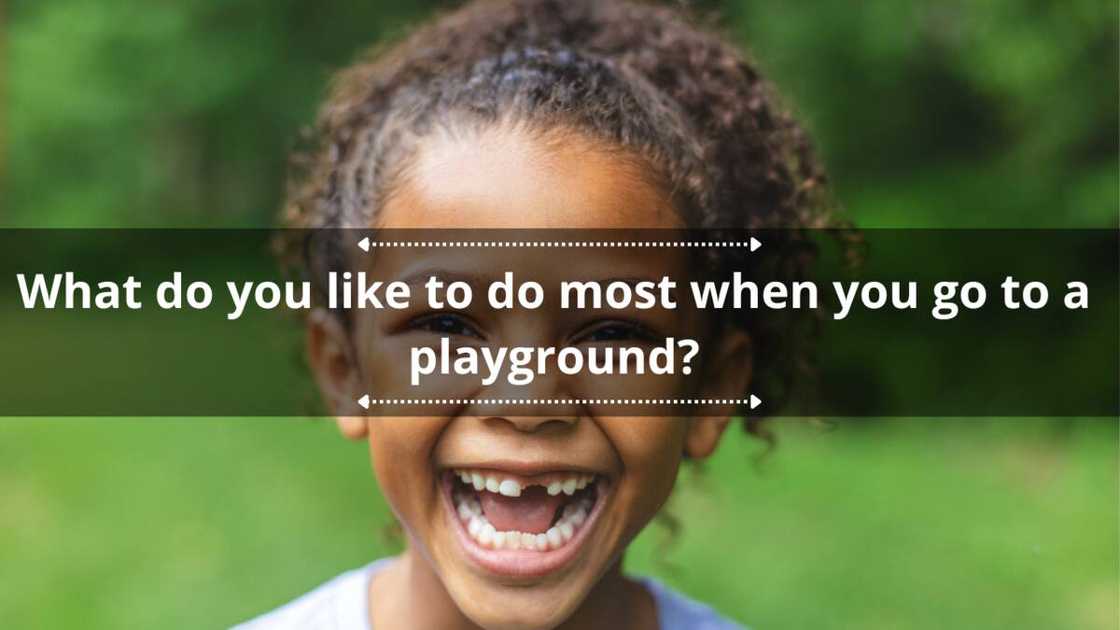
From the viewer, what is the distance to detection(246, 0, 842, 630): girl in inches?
69.0

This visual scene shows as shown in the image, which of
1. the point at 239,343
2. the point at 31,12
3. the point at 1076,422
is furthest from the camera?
the point at 31,12

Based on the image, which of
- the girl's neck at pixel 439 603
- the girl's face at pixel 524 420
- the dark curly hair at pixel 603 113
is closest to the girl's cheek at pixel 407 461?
the girl's face at pixel 524 420

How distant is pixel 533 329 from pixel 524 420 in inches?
4.5

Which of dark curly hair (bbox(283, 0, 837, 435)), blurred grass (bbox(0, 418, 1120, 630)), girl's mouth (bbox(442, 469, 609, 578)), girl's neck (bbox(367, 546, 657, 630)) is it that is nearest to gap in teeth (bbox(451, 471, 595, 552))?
girl's mouth (bbox(442, 469, 609, 578))

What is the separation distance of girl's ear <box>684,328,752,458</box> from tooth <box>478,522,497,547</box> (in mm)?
346

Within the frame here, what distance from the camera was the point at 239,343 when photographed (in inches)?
297

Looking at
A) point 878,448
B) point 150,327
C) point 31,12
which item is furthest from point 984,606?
point 31,12

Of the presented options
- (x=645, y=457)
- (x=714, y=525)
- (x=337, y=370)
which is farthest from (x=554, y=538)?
(x=714, y=525)

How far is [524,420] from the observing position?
1693mm

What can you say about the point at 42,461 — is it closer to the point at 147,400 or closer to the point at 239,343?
the point at 147,400

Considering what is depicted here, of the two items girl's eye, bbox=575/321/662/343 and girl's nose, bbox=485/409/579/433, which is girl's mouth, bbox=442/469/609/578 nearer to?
girl's nose, bbox=485/409/579/433

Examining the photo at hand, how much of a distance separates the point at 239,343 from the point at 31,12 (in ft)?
8.66

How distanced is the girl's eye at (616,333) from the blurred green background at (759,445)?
103 cm

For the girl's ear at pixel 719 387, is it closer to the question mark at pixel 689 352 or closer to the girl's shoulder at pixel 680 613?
the question mark at pixel 689 352
